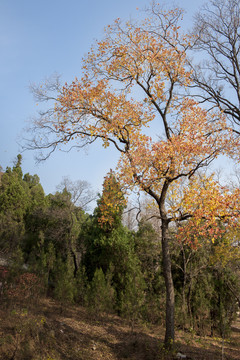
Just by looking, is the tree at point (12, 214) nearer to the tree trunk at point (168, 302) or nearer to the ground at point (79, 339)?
the ground at point (79, 339)

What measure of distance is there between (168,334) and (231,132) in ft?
19.2

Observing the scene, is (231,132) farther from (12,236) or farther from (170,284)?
(12,236)

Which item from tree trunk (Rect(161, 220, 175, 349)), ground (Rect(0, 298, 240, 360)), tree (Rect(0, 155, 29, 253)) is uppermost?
tree (Rect(0, 155, 29, 253))

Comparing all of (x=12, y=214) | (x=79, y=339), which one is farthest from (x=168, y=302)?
(x=12, y=214)

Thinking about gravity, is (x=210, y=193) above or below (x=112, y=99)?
below

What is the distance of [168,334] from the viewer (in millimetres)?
6934

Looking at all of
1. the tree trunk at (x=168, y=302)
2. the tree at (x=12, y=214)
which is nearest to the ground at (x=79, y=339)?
the tree trunk at (x=168, y=302)

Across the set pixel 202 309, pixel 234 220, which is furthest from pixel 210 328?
pixel 234 220

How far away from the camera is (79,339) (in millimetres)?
7262

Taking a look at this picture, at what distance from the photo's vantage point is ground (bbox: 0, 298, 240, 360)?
19.0ft

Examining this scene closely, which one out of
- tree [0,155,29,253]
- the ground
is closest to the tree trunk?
the ground

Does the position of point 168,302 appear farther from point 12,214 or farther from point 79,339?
point 12,214

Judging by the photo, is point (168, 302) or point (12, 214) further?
point (12, 214)

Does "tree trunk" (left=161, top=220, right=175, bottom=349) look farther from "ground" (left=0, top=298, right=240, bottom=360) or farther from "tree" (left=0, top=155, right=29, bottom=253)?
"tree" (left=0, top=155, right=29, bottom=253)
